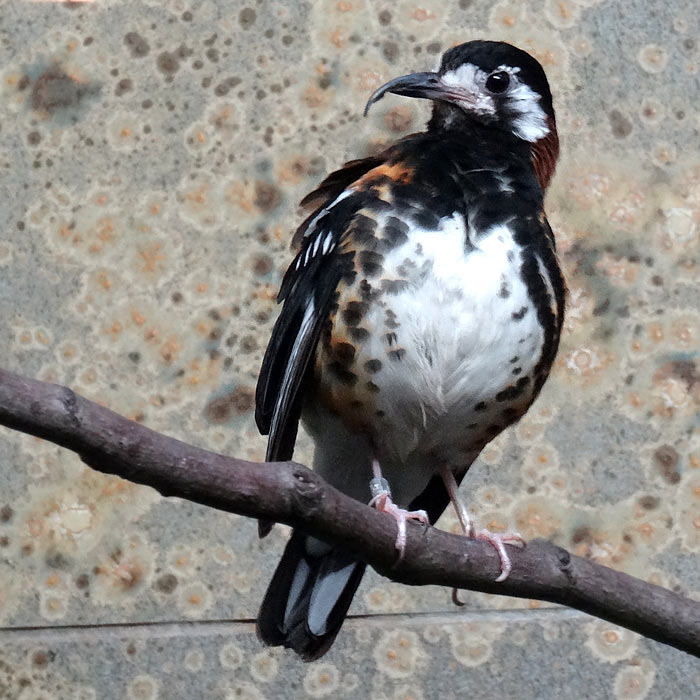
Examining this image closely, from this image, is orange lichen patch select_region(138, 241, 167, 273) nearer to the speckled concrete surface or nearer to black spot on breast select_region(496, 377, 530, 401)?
the speckled concrete surface

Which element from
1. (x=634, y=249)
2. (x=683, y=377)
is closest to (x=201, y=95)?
(x=634, y=249)

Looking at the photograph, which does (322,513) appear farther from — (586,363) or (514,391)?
(586,363)

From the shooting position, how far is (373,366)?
7.89 ft

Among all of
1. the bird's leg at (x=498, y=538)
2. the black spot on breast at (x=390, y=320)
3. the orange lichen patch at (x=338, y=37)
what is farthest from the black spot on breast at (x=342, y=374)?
the orange lichen patch at (x=338, y=37)

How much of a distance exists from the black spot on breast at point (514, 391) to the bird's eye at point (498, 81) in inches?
23.8

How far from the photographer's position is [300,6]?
12.0ft

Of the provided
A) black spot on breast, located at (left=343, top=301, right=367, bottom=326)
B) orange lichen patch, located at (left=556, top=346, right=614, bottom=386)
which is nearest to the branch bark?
black spot on breast, located at (left=343, top=301, right=367, bottom=326)

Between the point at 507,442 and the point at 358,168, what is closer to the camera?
the point at 358,168

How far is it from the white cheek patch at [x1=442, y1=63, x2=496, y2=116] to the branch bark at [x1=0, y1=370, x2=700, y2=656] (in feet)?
3.04

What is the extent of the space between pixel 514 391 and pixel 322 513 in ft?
2.72

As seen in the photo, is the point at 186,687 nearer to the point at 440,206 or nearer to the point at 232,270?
the point at 232,270

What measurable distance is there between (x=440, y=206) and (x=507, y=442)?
1.10m

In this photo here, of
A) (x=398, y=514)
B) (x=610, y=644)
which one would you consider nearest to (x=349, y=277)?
(x=398, y=514)

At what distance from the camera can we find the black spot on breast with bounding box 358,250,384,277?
239cm
